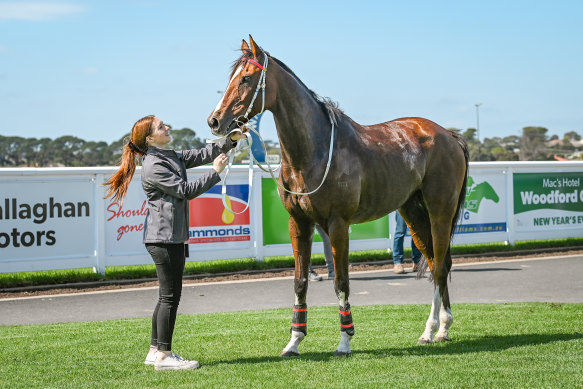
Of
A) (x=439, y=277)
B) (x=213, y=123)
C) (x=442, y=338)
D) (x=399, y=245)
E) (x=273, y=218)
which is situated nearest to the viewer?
(x=213, y=123)

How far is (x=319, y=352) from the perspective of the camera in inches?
244

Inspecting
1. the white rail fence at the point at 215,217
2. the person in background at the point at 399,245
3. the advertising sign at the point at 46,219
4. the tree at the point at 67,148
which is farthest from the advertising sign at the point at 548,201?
the tree at the point at 67,148

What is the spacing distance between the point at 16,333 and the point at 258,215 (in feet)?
20.9

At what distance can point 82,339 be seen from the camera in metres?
7.12

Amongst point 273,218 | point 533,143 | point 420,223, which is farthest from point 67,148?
point 420,223

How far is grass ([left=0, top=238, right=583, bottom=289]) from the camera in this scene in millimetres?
11984

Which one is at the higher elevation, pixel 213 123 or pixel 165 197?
pixel 213 123

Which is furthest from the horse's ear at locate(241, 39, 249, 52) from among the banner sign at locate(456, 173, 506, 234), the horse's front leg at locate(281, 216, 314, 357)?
the banner sign at locate(456, 173, 506, 234)

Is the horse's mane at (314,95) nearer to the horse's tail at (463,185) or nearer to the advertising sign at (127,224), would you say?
the horse's tail at (463,185)

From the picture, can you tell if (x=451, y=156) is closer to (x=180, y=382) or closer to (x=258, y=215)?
(x=180, y=382)

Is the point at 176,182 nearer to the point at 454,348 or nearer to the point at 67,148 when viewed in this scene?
the point at 454,348

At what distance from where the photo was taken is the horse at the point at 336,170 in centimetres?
557

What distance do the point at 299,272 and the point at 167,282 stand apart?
1216 mm

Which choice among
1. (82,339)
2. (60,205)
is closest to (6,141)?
(60,205)
